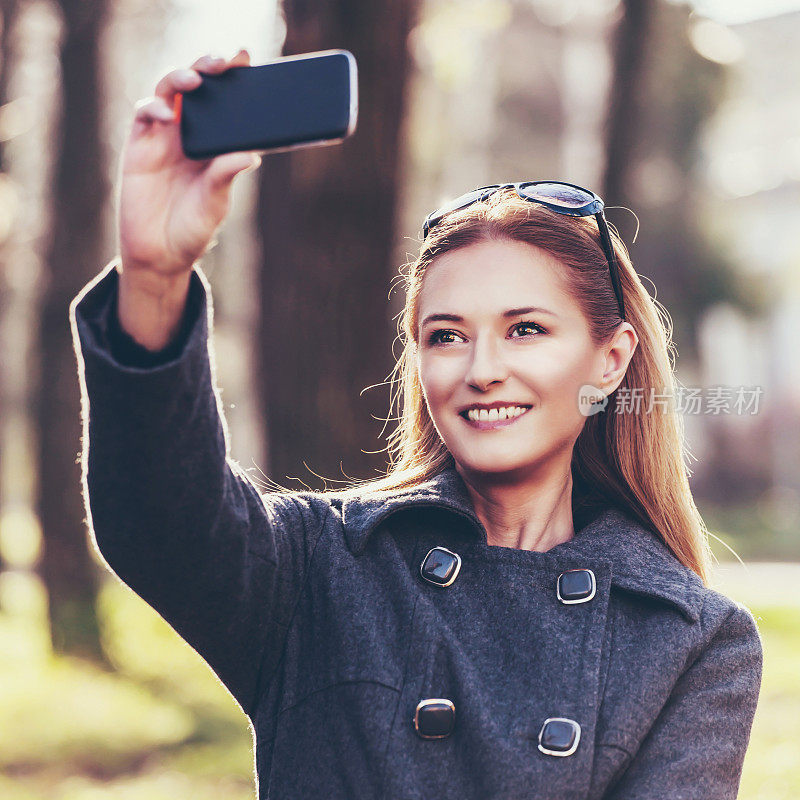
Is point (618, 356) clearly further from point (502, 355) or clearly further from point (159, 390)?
point (159, 390)

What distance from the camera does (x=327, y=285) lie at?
464cm

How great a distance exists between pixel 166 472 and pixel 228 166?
499mm

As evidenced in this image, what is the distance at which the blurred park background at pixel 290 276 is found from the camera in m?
4.64

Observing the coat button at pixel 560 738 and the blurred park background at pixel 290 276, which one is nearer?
the coat button at pixel 560 738

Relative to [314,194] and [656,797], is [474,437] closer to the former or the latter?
[656,797]

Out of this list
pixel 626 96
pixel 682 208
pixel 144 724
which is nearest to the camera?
pixel 144 724

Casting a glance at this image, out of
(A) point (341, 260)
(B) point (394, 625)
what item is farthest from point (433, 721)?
(A) point (341, 260)

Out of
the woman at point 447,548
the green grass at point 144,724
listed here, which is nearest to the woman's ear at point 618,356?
the woman at point 447,548

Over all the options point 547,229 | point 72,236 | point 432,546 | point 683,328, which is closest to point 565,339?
point 547,229

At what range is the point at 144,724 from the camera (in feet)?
22.2

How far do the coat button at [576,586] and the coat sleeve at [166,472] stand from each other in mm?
656

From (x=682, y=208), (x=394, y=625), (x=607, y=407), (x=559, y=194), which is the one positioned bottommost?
(x=394, y=625)

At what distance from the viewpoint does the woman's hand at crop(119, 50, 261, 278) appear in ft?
5.67

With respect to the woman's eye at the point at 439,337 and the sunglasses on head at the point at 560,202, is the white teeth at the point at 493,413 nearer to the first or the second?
the woman's eye at the point at 439,337
